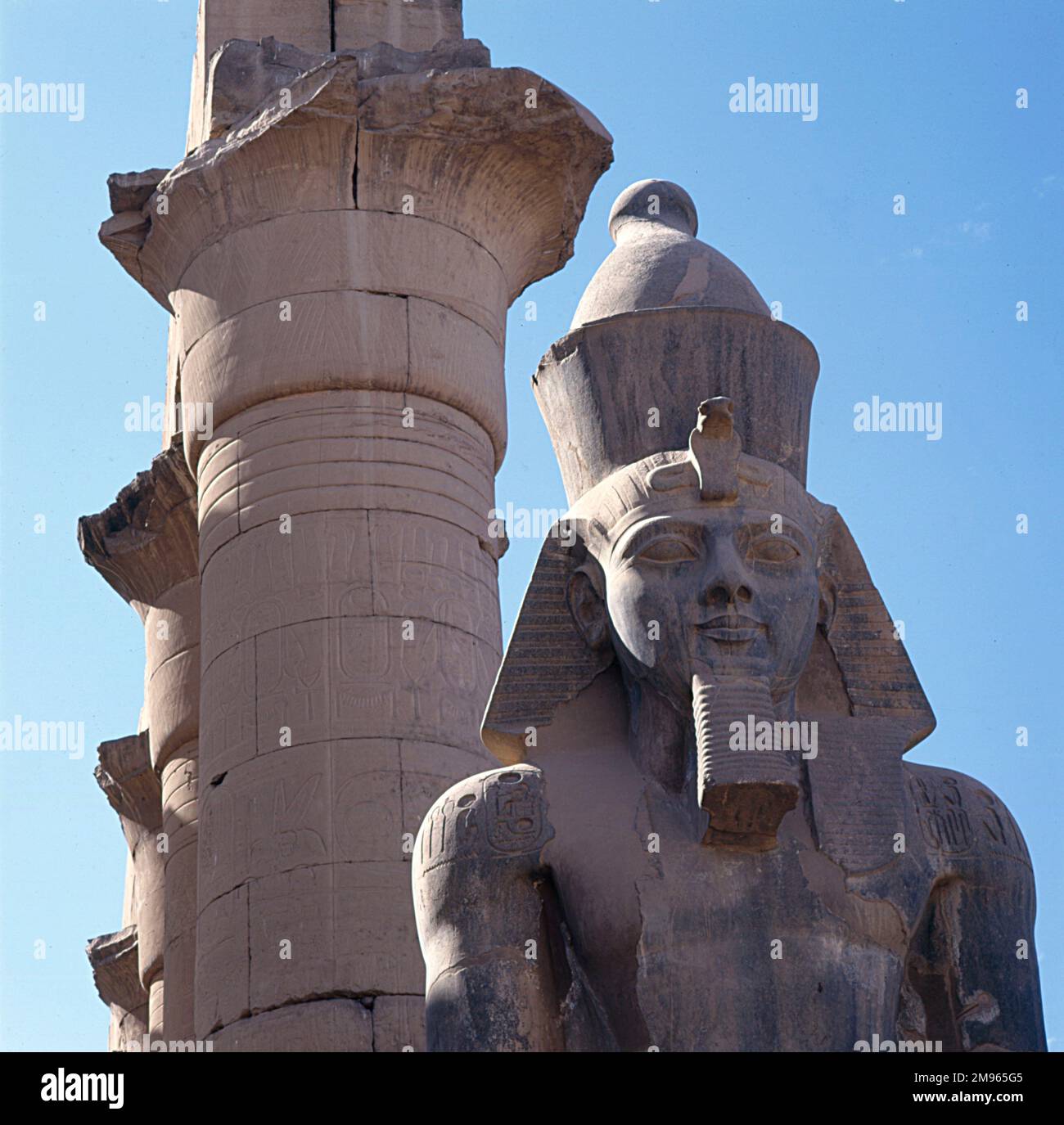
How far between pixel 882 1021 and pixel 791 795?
665 millimetres

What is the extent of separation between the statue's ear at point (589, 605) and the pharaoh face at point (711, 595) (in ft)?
0.28

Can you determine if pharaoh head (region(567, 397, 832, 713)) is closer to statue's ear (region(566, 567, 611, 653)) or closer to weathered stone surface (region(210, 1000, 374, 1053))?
statue's ear (region(566, 567, 611, 653))

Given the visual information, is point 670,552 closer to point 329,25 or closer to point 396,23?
point 396,23

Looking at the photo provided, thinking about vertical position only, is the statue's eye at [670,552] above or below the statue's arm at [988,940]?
above

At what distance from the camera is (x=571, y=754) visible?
22.2 ft

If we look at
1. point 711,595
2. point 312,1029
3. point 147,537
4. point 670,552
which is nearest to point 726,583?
point 711,595

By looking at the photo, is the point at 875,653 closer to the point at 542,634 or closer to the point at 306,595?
the point at 542,634

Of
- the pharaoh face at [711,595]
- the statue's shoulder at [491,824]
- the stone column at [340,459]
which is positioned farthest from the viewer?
the stone column at [340,459]

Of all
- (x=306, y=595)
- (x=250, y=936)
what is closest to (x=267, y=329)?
(x=306, y=595)

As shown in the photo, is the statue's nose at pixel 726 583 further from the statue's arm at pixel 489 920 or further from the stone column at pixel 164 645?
the stone column at pixel 164 645

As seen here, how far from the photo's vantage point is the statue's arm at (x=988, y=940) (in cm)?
640

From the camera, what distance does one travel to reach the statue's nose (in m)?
6.45

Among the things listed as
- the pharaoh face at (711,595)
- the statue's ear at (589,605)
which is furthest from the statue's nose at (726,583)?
the statue's ear at (589,605)

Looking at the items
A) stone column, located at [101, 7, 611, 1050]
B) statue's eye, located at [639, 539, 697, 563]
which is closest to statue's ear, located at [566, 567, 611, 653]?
statue's eye, located at [639, 539, 697, 563]
